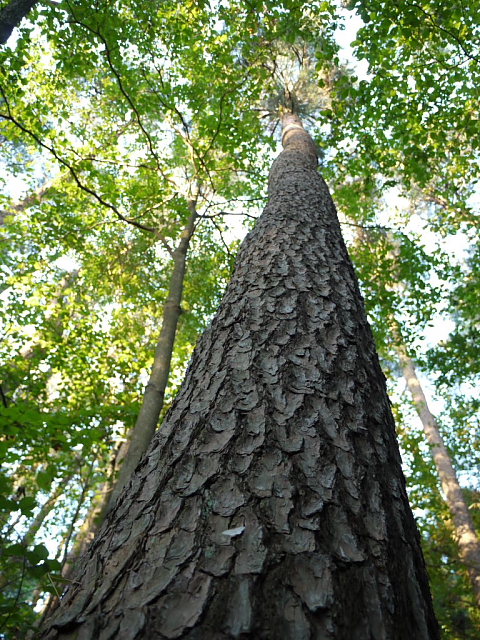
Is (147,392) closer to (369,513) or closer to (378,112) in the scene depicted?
(369,513)

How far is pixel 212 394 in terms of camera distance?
1.40m

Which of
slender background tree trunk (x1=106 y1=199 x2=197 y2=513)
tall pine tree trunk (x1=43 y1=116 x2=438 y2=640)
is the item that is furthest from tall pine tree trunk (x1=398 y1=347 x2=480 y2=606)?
tall pine tree trunk (x1=43 y1=116 x2=438 y2=640)

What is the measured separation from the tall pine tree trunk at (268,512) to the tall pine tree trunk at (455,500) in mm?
6623

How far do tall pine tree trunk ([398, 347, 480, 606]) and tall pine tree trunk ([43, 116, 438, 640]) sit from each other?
21.7 ft

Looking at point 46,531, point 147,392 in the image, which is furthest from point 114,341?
point 46,531

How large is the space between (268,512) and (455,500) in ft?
39.7

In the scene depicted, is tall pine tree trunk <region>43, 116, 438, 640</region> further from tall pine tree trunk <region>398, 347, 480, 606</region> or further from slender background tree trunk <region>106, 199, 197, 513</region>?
tall pine tree trunk <region>398, 347, 480, 606</region>

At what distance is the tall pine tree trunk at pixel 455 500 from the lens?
8.35 metres

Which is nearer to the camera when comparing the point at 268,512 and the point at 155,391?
the point at 268,512

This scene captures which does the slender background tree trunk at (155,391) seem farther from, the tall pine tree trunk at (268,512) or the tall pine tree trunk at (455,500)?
the tall pine tree trunk at (455,500)

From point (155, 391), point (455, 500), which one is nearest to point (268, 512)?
point (155, 391)

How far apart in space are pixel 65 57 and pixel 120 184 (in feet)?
7.44

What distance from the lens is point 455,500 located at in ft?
33.4

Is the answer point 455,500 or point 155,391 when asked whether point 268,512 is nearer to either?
point 155,391
